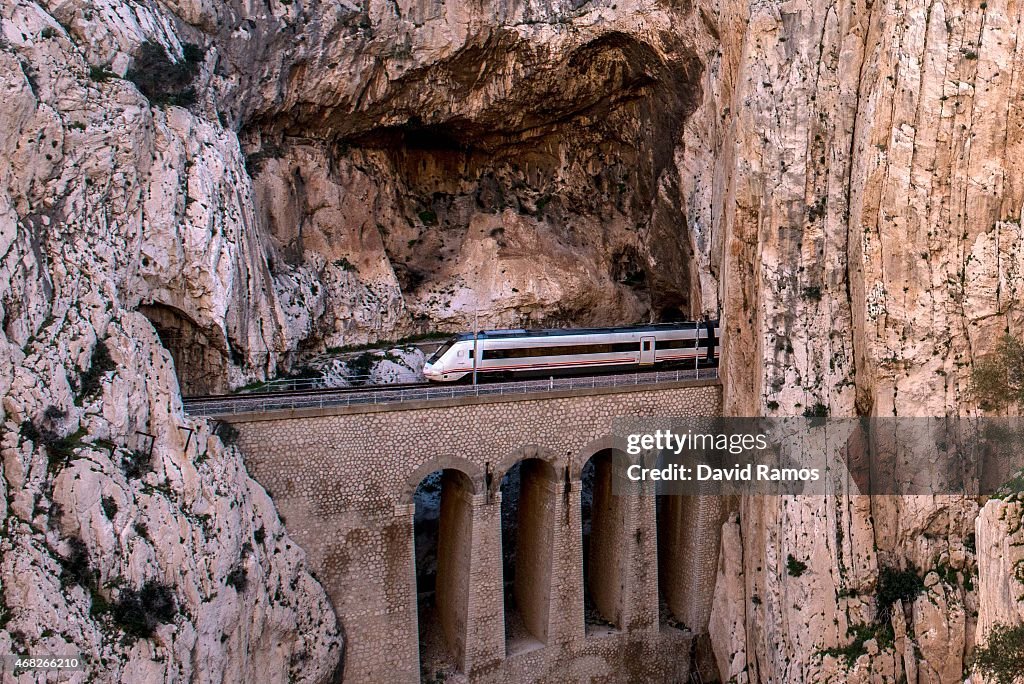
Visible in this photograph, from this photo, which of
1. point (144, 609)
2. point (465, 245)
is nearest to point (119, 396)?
point (144, 609)

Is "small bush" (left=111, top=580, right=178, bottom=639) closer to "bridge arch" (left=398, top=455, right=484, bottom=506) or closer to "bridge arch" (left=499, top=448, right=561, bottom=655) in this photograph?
"bridge arch" (left=398, top=455, right=484, bottom=506)

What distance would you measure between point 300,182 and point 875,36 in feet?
56.8

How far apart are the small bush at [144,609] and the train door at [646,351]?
46.9 feet

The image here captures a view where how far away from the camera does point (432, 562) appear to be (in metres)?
28.3

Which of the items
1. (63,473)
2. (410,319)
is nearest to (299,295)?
(410,319)

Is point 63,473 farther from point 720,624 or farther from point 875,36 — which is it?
point 875,36

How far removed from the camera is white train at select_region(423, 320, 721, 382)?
24641 mm

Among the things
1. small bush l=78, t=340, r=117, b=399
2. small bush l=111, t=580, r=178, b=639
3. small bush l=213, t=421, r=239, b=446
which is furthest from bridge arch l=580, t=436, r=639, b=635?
small bush l=78, t=340, r=117, b=399

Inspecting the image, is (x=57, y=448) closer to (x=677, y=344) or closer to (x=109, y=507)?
(x=109, y=507)

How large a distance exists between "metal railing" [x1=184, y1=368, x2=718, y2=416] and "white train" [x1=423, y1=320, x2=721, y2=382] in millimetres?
631

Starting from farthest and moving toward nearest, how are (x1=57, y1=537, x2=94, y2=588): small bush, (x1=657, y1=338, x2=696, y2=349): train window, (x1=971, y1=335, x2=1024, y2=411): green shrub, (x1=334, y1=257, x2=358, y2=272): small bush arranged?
(x1=334, y1=257, x2=358, y2=272): small bush < (x1=657, y1=338, x2=696, y2=349): train window < (x1=971, y1=335, x2=1024, y2=411): green shrub < (x1=57, y1=537, x2=94, y2=588): small bush

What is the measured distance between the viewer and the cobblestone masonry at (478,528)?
71.3 feet

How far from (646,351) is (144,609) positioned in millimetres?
15073

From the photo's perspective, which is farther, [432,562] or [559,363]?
[432,562]
